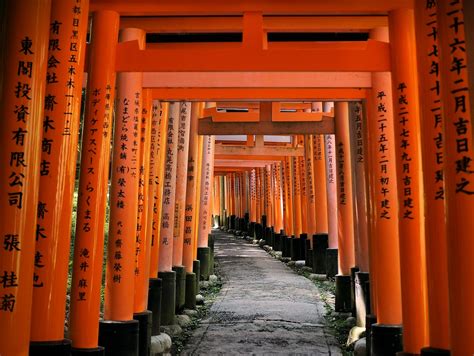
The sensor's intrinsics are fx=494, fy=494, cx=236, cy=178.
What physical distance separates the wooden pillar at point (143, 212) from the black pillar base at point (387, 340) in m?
2.42

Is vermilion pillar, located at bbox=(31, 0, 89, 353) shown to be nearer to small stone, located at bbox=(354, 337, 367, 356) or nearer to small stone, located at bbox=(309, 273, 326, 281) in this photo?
small stone, located at bbox=(354, 337, 367, 356)

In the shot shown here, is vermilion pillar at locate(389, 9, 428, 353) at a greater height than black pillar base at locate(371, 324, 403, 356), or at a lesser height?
greater

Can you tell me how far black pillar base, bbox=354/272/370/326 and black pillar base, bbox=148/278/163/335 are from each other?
2.53 meters

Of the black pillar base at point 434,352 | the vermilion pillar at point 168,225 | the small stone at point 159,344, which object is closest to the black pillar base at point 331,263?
the vermilion pillar at point 168,225

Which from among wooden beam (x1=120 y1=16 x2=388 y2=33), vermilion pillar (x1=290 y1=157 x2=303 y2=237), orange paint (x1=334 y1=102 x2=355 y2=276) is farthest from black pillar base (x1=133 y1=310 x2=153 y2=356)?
vermilion pillar (x1=290 y1=157 x2=303 y2=237)

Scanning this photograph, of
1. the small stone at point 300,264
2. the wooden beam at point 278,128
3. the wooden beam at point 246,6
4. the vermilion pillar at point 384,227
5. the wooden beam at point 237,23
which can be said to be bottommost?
the small stone at point 300,264

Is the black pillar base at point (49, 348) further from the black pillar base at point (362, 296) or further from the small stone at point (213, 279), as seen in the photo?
the small stone at point (213, 279)

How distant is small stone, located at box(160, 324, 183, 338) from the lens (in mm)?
6641

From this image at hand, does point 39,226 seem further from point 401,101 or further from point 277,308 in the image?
point 277,308

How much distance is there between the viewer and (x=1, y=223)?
2.74m

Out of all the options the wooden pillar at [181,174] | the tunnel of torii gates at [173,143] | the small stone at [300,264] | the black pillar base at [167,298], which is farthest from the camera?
the small stone at [300,264]

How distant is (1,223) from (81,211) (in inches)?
60.4

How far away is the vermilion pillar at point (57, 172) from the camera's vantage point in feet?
10.8

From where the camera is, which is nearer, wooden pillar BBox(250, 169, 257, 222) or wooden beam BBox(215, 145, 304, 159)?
wooden beam BBox(215, 145, 304, 159)
